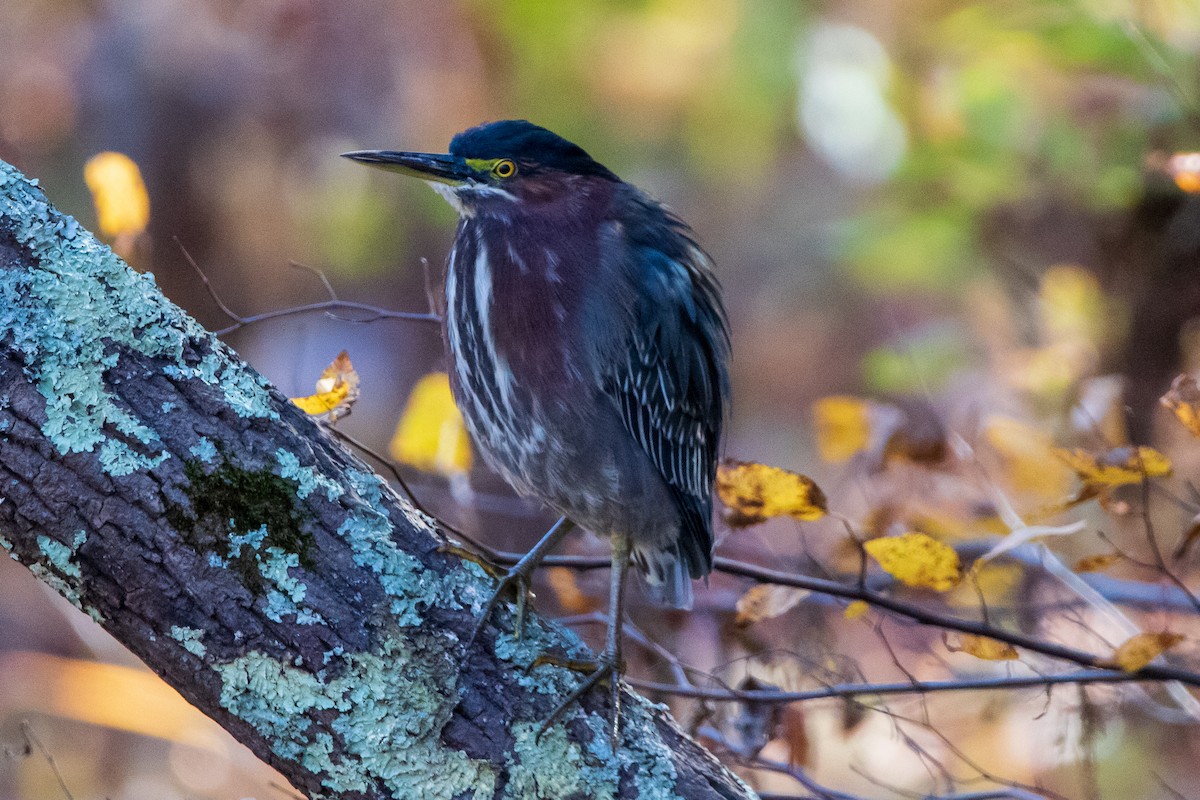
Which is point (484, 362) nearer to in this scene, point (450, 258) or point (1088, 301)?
point (450, 258)

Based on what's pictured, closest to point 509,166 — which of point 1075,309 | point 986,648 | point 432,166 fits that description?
point 432,166

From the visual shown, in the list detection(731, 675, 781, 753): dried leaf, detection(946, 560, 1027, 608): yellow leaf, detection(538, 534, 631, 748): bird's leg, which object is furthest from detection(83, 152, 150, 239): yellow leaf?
detection(946, 560, 1027, 608): yellow leaf

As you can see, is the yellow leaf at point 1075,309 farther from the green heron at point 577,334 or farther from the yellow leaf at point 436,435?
the yellow leaf at point 436,435

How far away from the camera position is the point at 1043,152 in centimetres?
310

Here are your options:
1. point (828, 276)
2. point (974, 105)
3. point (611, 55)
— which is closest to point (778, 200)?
point (828, 276)

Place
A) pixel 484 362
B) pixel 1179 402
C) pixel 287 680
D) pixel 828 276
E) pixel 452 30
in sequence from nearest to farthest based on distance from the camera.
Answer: pixel 287 680
pixel 1179 402
pixel 484 362
pixel 452 30
pixel 828 276

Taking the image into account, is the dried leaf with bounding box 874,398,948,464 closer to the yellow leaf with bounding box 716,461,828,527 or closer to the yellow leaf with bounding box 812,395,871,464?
the yellow leaf with bounding box 812,395,871,464

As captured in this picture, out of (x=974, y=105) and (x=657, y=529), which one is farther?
(x=974, y=105)

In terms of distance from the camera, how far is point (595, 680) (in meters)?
1.29

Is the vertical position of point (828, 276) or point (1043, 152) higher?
point (828, 276)

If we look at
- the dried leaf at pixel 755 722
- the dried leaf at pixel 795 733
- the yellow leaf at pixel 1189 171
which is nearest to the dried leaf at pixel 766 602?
the dried leaf at pixel 755 722

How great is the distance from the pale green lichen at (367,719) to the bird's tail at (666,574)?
2.43ft

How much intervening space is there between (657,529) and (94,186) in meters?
1.18

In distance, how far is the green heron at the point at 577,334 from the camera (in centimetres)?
165
